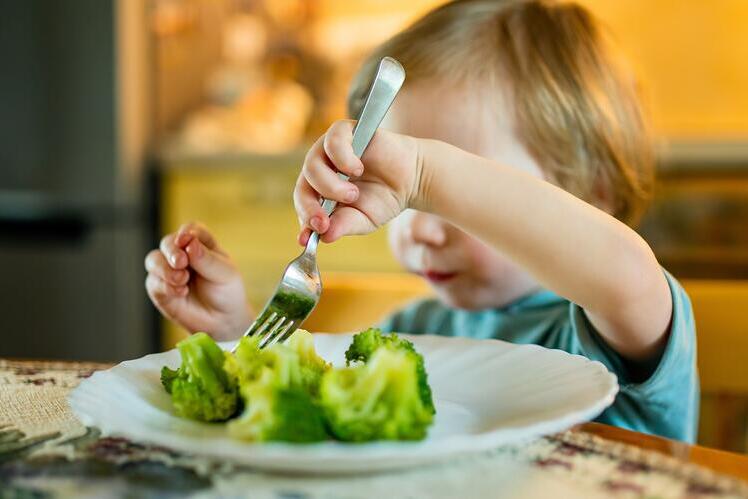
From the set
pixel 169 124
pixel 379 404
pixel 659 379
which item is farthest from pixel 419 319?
pixel 169 124

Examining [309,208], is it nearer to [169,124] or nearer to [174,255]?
[174,255]

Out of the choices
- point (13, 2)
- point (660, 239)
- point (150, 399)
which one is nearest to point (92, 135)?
point (13, 2)

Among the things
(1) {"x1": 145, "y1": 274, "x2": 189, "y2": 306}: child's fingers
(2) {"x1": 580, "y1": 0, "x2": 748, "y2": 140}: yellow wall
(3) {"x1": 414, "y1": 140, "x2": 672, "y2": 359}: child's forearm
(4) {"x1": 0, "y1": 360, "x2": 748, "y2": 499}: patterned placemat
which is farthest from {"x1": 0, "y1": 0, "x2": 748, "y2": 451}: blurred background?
(4) {"x1": 0, "y1": 360, "x2": 748, "y2": 499}: patterned placemat

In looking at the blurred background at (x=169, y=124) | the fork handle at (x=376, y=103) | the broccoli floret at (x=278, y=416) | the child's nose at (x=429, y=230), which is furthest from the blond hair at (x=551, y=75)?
the blurred background at (x=169, y=124)

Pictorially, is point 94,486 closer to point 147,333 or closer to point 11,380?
point 11,380

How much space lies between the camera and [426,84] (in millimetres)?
1084

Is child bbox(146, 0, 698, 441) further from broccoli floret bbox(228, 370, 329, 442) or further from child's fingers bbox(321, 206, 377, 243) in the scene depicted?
broccoli floret bbox(228, 370, 329, 442)

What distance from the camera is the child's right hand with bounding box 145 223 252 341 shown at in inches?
37.6

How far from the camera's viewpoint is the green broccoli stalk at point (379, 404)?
479 mm

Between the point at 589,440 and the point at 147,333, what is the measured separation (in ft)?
7.03

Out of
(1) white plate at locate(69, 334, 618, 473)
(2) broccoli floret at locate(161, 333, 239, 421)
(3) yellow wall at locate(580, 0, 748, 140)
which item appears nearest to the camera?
(1) white plate at locate(69, 334, 618, 473)

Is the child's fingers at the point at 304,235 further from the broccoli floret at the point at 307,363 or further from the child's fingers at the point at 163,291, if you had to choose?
the child's fingers at the point at 163,291

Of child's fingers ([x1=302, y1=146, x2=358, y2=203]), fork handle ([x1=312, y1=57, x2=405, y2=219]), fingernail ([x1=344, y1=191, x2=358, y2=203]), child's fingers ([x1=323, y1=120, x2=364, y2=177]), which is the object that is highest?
fork handle ([x1=312, y1=57, x2=405, y2=219])

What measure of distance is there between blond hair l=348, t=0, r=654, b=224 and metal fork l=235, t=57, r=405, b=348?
1.26 ft
